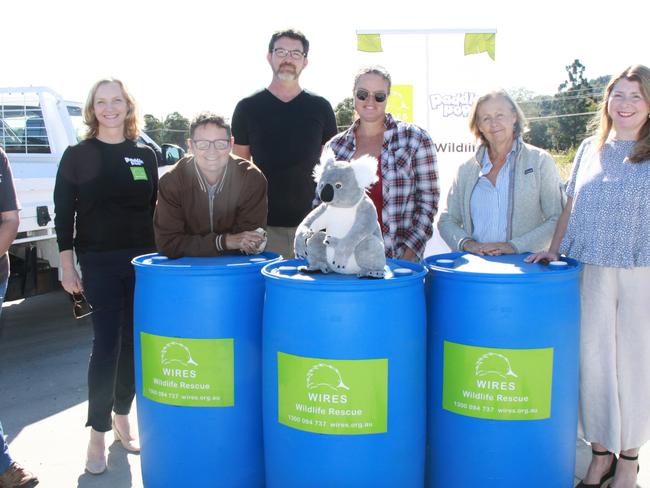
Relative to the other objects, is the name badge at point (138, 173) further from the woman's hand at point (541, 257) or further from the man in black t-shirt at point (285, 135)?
the woman's hand at point (541, 257)

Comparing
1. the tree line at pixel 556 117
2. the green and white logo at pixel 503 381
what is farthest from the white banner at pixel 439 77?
the tree line at pixel 556 117

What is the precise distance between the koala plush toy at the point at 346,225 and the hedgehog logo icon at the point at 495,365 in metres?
0.52

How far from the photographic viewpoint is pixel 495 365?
2.23m

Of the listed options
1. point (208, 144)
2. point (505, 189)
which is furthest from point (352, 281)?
point (505, 189)

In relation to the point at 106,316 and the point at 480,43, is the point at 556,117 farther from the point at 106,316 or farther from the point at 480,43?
the point at 106,316

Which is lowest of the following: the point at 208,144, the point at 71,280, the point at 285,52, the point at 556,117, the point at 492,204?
the point at 71,280

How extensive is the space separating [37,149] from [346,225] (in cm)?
479

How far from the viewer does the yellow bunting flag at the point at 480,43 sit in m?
5.55

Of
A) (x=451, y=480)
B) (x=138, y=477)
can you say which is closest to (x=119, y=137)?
(x=138, y=477)

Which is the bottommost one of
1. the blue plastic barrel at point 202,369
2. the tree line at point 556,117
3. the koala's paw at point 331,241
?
the blue plastic barrel at point 202,369

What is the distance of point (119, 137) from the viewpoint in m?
3.16

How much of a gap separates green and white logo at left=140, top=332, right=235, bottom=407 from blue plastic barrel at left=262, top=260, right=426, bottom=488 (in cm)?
22

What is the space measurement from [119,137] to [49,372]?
2.45 meters

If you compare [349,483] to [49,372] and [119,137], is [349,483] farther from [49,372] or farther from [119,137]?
[49,372]
